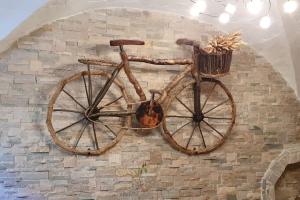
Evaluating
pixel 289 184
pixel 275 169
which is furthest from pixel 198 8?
pixel 289 184

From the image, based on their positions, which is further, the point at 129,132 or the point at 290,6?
the point at 129,132

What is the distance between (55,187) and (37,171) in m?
0.16

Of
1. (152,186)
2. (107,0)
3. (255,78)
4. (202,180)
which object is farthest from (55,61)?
(255,78)

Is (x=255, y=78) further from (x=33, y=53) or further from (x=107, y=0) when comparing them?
(x=33, y=53)

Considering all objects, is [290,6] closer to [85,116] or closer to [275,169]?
[275,169]

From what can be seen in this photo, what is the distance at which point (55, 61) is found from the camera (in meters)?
2.46

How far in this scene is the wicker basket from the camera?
8.49 feet

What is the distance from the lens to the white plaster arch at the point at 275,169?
2.99 m

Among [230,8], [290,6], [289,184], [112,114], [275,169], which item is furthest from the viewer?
[289,184]

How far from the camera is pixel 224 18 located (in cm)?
276

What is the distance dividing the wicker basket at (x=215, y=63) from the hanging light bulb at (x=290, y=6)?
0.47 meters

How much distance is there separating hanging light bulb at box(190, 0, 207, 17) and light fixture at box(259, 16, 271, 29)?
435 mm

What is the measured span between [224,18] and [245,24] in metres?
0.16

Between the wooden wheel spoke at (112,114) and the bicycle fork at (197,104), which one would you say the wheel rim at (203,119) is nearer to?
the bicycle fork at (197,104)
